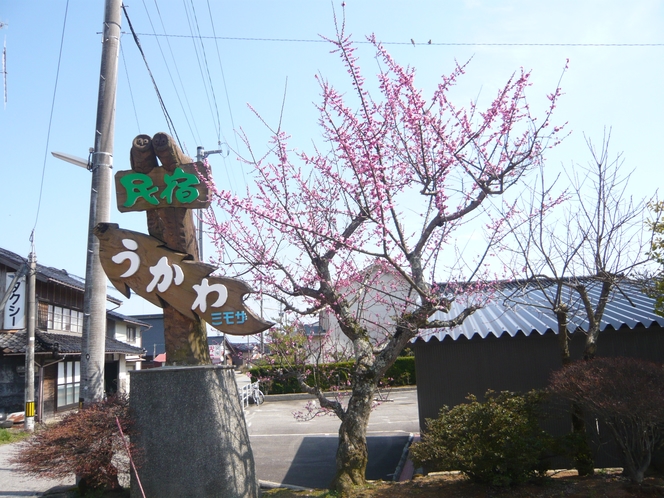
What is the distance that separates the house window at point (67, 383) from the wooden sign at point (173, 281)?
1547 centimetres

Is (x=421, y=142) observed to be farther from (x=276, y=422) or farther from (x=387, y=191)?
(x=276, y=422)

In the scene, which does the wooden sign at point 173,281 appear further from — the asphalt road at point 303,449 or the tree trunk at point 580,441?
the tree trunk at point 580,441

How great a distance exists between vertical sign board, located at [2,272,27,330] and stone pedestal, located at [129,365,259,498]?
40.7ft

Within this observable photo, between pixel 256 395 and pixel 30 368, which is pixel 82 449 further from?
pixel 256 395

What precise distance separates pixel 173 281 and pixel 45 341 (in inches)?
523

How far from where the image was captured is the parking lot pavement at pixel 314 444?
10410mm

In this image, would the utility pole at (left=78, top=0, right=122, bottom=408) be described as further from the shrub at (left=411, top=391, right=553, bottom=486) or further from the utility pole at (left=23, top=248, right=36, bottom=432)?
the utility pole at (left=23, top=248, right=36, bottom=432)

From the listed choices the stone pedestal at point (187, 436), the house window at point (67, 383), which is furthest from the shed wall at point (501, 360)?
the house window at point (67, 383)

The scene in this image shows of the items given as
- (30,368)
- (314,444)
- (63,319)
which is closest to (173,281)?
(314,444)

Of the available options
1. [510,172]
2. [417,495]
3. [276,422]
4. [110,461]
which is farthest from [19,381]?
[510,172]

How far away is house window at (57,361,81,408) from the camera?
20.8 metres

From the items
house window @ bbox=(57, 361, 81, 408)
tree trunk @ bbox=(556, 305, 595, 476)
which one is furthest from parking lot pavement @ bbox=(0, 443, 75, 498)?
house window @ bbox=(57, 361, 81, 408)

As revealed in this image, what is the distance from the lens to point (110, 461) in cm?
675

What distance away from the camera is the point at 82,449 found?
21.3ft
